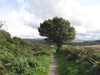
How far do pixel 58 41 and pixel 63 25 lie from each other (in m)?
5.59

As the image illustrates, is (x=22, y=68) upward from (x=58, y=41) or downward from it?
downward

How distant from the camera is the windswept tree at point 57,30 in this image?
3438cm

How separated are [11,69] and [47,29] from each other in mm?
25497

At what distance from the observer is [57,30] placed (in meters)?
34.7

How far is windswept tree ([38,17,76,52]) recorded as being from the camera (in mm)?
34375

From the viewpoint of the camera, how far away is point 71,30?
36188 millimetres

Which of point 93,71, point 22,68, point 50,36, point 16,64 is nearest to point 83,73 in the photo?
point 93,71

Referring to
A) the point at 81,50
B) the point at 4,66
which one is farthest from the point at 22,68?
the point at 81,50

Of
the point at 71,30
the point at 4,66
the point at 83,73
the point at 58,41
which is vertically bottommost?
the point at 83,73

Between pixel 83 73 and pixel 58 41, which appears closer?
pixel 83 73

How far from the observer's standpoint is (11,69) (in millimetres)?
10266

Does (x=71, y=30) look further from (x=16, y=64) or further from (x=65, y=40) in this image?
(x=16, y=64)

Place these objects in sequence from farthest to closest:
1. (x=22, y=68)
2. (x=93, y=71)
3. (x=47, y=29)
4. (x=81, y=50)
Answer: (x=47, y=29) → (x=81, y=50) → (x=22, y=68) → (x=93, y=71)

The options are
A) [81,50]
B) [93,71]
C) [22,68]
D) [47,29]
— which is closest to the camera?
[93,71]
